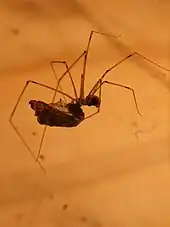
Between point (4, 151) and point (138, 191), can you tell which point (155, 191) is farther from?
point (4, 151)

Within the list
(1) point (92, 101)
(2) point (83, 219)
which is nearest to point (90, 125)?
(1) point (92, 101)

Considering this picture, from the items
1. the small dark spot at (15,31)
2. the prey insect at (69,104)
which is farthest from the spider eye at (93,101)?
the small dark spot at (15,31)

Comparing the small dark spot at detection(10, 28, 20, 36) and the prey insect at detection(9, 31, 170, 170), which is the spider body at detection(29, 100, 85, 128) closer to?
the prey insect at detection(9, 31, 170, 170)

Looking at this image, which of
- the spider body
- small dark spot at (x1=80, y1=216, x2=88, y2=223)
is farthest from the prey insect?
small dark spot at (x1=80, y1=216, x2=88, y2=223)

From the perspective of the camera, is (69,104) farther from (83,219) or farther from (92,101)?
(83,219)

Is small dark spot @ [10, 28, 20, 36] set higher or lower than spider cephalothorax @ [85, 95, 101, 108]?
higher

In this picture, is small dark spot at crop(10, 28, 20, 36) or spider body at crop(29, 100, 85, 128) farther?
small dark spot at crop(10, 28, 20, 36)

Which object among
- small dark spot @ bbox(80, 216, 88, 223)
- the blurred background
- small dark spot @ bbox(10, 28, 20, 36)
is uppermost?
small dark spot @ bbox(10, 28, 20, 36)
